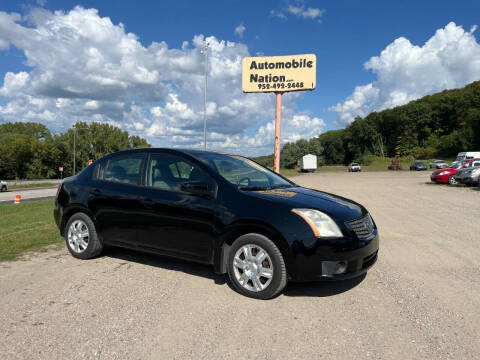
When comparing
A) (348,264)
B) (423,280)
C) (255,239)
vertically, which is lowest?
(423,280)

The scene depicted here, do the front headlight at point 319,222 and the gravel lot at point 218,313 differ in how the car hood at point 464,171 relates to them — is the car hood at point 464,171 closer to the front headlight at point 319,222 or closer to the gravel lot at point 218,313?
the gravel lot at point 218,313

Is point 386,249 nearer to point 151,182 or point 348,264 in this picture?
point 348,264

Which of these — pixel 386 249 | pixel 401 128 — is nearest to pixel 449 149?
pixel 401 128

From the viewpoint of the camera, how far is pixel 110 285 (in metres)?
3.87

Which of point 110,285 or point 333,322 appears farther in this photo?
point 110,285

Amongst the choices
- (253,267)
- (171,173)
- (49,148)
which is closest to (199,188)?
(171,173)

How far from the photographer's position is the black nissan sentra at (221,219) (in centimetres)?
338

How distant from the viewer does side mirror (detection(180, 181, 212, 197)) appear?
12.4ft

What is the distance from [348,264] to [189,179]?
6.55 ft

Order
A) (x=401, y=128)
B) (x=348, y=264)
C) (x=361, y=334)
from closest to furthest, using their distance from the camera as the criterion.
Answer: (x=361, y=334) → (x=348, y=264) → (x=401, y=128)

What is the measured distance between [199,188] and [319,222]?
1335mm

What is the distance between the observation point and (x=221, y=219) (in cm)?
369

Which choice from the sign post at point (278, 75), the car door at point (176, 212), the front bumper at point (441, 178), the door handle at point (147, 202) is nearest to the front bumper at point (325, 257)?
the car door at point (176, 212)

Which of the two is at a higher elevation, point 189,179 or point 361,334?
point 189,179
